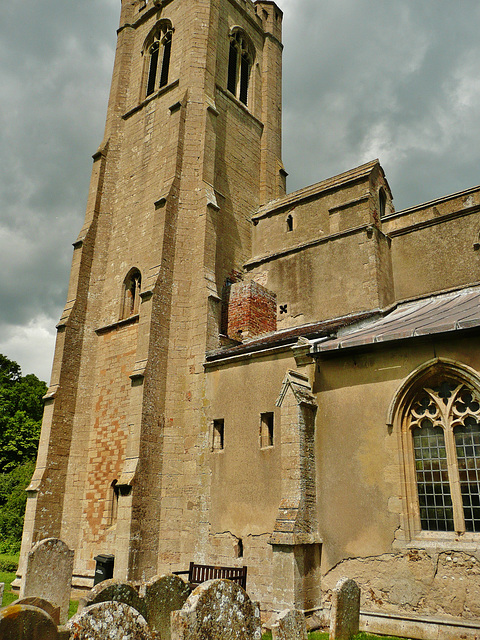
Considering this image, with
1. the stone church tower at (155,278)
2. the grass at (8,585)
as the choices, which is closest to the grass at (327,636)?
the stone church tower at (155,278)

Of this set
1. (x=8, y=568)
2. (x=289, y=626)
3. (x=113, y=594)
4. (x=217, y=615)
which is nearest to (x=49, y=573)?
(x=113, y=594)

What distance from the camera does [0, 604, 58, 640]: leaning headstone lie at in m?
4.69

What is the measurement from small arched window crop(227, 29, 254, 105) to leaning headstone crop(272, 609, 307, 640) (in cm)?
2163

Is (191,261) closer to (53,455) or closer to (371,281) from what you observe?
(371,281)

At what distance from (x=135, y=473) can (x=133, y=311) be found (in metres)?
6.63

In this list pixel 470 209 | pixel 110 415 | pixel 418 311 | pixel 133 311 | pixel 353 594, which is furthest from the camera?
pixel 133 311

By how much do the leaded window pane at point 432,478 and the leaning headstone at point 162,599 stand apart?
17.1 ft

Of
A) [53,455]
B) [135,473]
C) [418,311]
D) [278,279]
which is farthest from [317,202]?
[53,455]

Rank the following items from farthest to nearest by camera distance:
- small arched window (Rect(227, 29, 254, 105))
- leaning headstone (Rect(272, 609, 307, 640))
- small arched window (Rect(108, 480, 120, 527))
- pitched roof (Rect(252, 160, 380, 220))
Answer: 1. small arched window (Rect(227, 29, 254, 105))
2. pitched roof (Rect(252, 160, 380, 220))
3. small arched window (Rect(108, 480, 120, 527))
4. leaning headstone (Rect(272, 609, 307, 640))

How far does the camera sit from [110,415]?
57.7 feet

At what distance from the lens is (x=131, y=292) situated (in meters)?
19.4

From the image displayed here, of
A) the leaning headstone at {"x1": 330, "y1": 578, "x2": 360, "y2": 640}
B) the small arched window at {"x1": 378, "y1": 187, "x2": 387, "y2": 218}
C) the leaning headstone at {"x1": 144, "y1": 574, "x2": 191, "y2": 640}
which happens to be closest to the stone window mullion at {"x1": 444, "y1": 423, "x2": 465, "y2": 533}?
the leaning headstone at {"x1": 330, "y1": 578, "x2": 360, "y2": 640}

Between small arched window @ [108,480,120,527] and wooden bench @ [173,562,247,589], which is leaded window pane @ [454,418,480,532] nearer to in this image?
wooden bench @ [173,562,247,589]

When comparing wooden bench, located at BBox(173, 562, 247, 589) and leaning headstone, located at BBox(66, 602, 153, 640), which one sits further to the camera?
wooden bench, located at BBox(173, 562, 247, 589)
